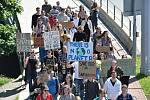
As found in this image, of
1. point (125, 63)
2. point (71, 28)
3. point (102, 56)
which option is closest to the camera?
point (125, 63)

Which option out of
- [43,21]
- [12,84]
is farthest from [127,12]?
[12,84]

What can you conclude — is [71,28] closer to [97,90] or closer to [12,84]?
[12,84]

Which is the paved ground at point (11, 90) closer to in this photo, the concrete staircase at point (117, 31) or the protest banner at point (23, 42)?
the protest banner at point (23, 42)

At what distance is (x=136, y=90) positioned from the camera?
888 inches

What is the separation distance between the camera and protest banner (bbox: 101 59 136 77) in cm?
1988

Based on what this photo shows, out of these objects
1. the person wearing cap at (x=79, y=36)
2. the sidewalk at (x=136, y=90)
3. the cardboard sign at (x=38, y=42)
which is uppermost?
the person wearing cap at (x=79, y=36)

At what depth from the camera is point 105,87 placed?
18.3 metres

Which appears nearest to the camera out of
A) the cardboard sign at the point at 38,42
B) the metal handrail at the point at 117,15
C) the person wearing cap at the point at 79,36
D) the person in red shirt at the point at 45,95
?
the person in red shirt at the point at 45,95

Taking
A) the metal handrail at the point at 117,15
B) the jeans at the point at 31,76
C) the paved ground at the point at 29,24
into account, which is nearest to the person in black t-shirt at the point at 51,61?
the jeans at the point at 31,76

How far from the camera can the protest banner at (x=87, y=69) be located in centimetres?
→ 1895

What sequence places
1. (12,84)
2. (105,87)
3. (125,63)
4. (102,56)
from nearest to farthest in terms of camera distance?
(105,87)
(125,63)
(102,56)
(12,84)

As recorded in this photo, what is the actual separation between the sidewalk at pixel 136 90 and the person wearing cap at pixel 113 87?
331 cm

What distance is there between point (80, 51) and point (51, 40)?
210 cm

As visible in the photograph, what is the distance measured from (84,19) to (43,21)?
2.16 metres
